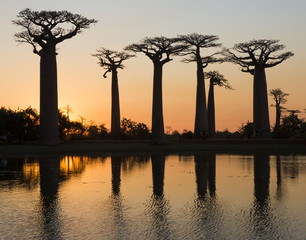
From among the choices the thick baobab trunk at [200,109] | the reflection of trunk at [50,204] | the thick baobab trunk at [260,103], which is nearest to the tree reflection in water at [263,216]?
the reflection of trunk at [50,204]

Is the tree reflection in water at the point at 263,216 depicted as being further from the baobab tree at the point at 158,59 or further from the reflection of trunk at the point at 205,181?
the baobab tree at the point at 158,59

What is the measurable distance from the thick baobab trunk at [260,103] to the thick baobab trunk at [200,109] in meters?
5.59

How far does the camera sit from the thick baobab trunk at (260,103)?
164 feet

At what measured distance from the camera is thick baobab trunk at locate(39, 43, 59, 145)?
42375mm

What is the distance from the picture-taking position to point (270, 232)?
8117 mm

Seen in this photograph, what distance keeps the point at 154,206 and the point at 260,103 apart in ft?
137

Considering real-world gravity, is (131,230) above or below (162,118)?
below

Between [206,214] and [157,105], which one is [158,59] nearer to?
[157,105]

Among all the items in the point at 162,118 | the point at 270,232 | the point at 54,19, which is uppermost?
the point at 54,19

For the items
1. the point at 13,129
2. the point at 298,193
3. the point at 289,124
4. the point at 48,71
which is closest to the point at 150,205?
the point at 298,193

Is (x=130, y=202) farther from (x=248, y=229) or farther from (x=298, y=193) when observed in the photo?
(x=298, y=193)

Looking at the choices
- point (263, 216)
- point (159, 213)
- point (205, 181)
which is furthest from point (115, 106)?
point (263, 216)

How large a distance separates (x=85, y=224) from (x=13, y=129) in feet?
143

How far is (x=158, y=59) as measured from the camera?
4831 cm
